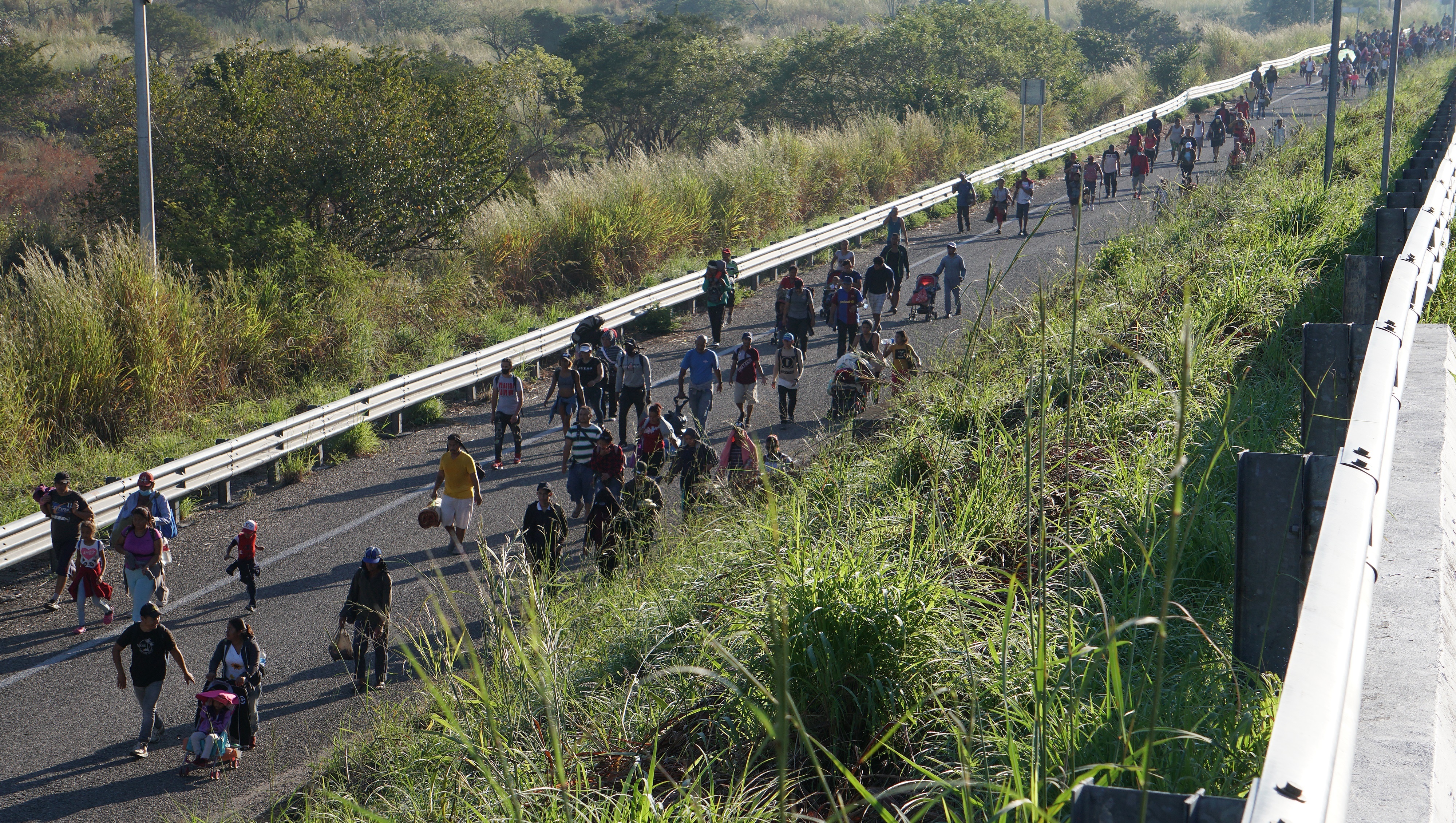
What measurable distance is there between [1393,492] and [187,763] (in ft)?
27.7

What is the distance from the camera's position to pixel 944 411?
9.94 m

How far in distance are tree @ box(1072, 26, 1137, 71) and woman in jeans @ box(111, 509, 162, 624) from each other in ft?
198

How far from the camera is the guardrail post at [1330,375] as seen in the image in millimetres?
5332

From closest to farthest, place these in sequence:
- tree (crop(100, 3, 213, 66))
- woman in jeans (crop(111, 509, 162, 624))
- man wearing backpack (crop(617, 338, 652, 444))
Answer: woman in jeans (crop(111, 509, 162, 624)) → man wearing backpack (crop(617, 338, 652, 444)) → tree (crop(100, 3, 213, 66))

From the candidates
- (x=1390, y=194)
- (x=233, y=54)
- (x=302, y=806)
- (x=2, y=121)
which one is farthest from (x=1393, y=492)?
(x=2, y=121)

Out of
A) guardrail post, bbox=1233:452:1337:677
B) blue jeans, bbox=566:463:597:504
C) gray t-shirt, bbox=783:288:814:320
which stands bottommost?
blue jeans, bbox=566:463:597:504

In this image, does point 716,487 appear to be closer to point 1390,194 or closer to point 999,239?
point 1390,194

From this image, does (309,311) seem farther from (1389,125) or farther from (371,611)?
(1389,125)

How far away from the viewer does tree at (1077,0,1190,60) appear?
7556 cm

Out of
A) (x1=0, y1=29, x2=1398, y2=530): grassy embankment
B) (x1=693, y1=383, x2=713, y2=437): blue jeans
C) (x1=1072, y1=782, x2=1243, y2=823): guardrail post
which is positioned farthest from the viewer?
(x1=0, y1=29, x2=1398, y2=530): grassy embankment

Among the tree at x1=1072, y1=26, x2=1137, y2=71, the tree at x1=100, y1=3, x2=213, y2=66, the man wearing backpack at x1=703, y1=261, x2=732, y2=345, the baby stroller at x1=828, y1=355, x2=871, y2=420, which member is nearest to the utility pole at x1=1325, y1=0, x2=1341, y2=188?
the man wearing backpack at x1=703, y1=261, x2=732, y2=345

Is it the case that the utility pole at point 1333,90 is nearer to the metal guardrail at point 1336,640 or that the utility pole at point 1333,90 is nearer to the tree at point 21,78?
the metal guardrail at point 1336,640

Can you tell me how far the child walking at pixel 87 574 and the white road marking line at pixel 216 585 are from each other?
1.06ft

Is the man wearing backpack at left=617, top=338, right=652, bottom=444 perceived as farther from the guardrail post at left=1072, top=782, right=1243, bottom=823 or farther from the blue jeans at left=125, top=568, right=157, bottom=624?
the guardrail post at left=1072, top=782, right=1243, bottom=823
